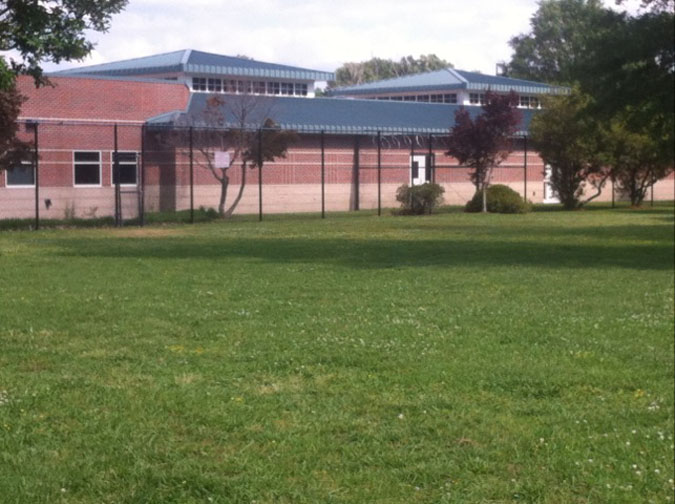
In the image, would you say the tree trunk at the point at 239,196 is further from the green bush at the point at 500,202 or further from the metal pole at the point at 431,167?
the green bush at the point at 500,202

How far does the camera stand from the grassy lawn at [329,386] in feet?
21.6

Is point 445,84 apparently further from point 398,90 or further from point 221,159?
point 221,159

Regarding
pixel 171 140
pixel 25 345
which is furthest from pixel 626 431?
pixel 171 140

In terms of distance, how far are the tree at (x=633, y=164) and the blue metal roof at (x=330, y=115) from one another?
7070mm

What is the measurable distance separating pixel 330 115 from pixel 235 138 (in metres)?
10.2

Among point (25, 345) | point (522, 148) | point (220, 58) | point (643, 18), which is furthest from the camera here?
point (522, 148)

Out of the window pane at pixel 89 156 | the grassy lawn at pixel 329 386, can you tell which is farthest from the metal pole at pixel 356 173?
the grassy lawn at pixel 329 386

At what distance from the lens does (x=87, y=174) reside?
116ft

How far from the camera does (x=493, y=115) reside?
43.3m

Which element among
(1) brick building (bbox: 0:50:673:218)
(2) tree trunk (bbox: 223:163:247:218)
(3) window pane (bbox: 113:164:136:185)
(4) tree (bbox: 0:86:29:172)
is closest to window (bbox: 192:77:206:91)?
(4) tree (bbox: 0:86:29:172)

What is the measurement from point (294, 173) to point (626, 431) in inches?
1447

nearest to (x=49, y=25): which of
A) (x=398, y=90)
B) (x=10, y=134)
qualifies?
(x=10, y=134)

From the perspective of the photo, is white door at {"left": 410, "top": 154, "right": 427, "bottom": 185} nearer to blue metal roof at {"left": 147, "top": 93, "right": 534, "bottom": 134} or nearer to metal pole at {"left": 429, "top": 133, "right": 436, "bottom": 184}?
metal pole at {"left": 429, "top": 133, "right": 436, "bottom": 184}

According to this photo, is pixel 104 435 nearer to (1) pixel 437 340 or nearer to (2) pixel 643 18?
(1) pixel 437 340
